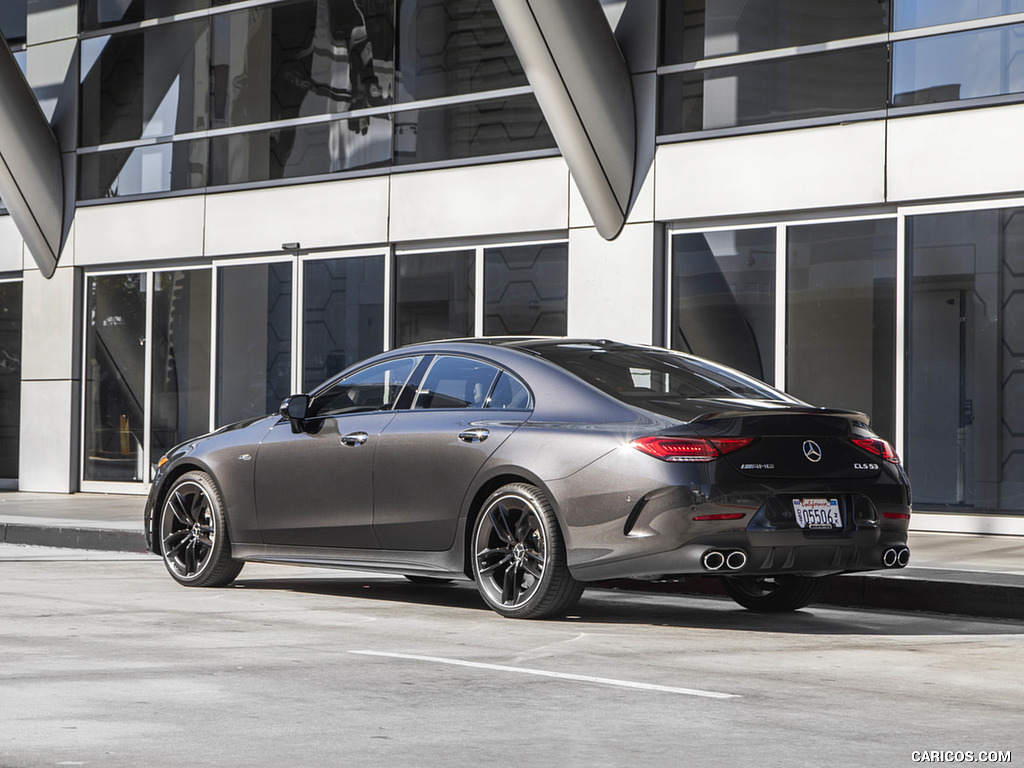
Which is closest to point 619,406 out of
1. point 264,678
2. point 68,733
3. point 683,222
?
point 264,678

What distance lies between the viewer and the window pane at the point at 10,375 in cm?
2067

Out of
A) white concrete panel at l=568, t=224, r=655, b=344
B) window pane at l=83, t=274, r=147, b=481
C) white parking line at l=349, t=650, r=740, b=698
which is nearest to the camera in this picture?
white parking line at l=349, t=650, r=740, b=698

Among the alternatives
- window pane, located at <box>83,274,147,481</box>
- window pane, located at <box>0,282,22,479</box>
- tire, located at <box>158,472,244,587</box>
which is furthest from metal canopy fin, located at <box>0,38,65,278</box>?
tire, located at <box>158,472,244,587</box>

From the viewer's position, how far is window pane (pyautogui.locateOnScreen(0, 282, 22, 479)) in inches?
814

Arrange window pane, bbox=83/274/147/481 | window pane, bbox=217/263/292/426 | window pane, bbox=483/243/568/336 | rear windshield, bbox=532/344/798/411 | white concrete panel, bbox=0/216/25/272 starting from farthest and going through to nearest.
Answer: white concrete panel, bbox=0/216/25/272 → window pane, bbox=83/274/147/481 → window pane, bbox=217/263/292/426 → window pane, bbox=483/243/568/336 → rear windshield, bbox=532/344/798/411

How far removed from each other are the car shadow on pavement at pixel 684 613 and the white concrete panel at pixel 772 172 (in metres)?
5.30

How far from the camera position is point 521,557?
798cm

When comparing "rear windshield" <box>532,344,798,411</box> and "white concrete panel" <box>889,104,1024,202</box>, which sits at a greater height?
"white concrete panel" <box>889,104,1024,202</box>

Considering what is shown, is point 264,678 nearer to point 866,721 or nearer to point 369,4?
point 866,721

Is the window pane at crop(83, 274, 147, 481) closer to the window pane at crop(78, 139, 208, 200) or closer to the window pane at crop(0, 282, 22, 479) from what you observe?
the window pane at crop(78, 139, 208, 200)

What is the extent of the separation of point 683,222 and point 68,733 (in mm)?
10880

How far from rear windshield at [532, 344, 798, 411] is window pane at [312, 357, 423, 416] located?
0.88 m

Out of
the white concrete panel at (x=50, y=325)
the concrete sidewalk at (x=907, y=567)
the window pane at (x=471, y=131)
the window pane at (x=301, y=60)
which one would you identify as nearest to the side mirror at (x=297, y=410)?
the concrete sidewalk at (x=907, y=567)

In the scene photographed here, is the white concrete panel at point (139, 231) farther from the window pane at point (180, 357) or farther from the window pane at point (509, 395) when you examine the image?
the window pane at point (509, 395)
